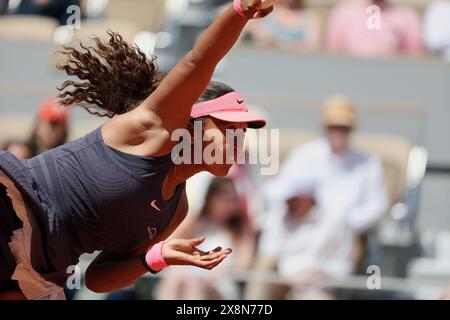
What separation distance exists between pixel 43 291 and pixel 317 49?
3553mm

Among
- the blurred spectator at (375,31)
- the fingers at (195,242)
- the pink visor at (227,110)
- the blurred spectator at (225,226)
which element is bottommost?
the blurred spectator at (225,226)

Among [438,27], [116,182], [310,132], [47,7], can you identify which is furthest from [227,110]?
[47,7]

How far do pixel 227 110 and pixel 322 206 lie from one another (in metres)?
2.44

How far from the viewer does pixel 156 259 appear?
10.9 ft

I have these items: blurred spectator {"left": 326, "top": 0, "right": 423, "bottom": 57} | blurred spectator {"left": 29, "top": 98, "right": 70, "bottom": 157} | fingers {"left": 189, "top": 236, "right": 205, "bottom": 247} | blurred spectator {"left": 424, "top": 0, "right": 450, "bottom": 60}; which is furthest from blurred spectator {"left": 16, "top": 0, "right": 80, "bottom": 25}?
fingers {"left": 189, "top": 236, "right": 205, "bottom": 247}

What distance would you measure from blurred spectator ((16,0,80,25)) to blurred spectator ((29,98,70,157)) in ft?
4.57

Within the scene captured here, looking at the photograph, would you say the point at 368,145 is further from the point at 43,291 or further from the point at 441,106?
the point at 43,291

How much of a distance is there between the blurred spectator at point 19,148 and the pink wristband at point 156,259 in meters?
2.54

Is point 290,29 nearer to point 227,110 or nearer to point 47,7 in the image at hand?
point 47,7

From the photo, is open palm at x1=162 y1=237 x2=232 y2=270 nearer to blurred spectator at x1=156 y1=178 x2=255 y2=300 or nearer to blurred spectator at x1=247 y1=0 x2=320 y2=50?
blurred spectator at x1=156 y1=178 x2=255 y2=300

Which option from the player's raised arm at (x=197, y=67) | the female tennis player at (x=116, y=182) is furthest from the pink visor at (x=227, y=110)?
the player's raised arm at (x=197, y=67)

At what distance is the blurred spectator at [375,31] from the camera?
259 inches

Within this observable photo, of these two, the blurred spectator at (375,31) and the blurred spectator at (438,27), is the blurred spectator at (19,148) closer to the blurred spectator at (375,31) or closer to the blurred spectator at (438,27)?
the blurred spectator at (375,31)
